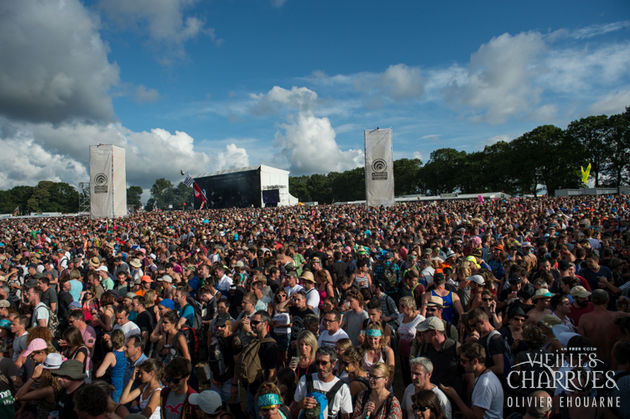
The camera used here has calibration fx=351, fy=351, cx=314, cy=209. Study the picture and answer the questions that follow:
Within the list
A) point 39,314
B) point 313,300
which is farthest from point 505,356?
point 39,314

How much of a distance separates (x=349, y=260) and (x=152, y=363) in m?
5.25

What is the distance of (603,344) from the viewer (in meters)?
3.51

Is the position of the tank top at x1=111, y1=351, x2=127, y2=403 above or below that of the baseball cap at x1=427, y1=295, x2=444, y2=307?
below

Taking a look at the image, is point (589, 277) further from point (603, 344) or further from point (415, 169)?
point (415, 169)

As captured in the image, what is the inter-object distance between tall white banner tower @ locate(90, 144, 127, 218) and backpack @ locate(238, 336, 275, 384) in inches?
1170

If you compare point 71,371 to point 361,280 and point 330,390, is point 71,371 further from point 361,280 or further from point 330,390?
point 361,280

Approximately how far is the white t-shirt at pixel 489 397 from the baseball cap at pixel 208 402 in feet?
6.66

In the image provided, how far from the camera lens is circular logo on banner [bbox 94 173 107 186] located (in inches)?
1143

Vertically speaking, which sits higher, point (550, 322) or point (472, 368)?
point (550, 322)

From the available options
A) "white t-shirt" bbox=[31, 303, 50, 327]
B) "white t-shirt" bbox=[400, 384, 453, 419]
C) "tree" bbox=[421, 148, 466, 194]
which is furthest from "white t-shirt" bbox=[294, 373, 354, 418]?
"tree" bbox=[421, 148, 466, 194]

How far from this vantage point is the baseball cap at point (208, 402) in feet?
8.67

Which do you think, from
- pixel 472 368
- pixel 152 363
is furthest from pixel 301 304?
pixel 472 368

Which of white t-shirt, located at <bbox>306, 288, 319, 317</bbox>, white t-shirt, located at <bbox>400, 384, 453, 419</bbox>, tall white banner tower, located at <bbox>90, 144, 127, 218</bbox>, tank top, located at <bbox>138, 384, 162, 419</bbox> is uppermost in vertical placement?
tall white banner tower, located at <bbox>90, 144, 127, 218</bbox>

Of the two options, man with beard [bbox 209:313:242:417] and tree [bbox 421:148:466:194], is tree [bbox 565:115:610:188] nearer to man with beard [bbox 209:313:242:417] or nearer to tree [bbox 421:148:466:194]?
tree [bbox 421:148:466:194]
